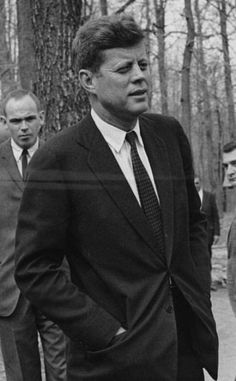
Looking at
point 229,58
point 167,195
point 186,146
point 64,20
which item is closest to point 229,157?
point 186,146

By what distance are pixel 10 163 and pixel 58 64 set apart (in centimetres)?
169

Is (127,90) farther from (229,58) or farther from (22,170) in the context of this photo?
(229,58)

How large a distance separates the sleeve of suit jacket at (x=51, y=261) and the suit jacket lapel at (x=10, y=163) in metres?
1.74

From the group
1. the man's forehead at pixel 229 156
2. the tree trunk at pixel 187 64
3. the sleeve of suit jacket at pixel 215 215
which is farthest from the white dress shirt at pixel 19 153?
the tree trunk at pixel 187 64

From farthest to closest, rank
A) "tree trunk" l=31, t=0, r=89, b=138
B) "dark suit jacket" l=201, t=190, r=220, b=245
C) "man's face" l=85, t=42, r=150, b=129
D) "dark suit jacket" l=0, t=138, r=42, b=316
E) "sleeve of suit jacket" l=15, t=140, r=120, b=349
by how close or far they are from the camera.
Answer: "dark suit jacket" l=201, t=190, r=220, b=245
"tree trunk" l=31, t=0, r=89, b=138
"dark suit jacket" l=0, t=138, r=42, b=316
"man's face" l=85, t=42, r=150, b=129
"sleeve of suit jacket" l=15, t=140, r=120, b=349

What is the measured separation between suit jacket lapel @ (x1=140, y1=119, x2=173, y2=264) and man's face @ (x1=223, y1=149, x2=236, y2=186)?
51.0 inches

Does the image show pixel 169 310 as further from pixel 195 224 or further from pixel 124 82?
pixel 124 82

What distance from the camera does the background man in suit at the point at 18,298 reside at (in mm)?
4395

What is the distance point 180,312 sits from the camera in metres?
2.83

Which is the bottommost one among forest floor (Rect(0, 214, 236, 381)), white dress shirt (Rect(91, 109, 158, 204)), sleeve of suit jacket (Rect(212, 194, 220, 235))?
forest floor (Rect(0, 214, 236, 381))

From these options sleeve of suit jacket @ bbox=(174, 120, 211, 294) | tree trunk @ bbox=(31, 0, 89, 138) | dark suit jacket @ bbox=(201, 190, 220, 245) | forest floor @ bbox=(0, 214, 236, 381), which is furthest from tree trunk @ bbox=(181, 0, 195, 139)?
sleeve of suit jacket @ bbox=(174, 120, 211, 294)

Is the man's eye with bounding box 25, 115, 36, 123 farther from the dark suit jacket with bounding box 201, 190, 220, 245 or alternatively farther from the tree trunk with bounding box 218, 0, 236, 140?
the tree trunk with bounding box 218, 0, 236, 140

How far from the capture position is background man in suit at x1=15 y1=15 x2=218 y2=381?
8.60 ft

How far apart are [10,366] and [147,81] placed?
2.50 m
